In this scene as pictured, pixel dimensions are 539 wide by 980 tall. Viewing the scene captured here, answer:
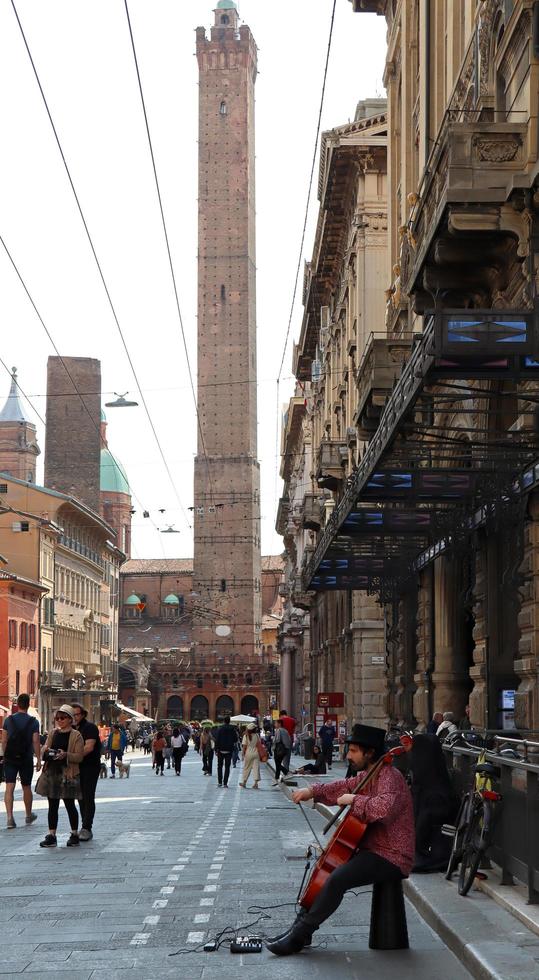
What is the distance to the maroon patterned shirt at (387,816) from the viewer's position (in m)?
8.86

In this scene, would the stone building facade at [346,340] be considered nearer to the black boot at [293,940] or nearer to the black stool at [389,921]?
the black stool at [389,921]

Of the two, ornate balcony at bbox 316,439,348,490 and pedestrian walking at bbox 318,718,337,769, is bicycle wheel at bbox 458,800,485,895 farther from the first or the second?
ornate balcony at bbox 316,439,348,490

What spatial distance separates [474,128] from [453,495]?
17.8 feet

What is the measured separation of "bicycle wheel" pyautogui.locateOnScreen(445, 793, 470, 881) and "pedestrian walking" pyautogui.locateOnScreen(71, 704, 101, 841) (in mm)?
5955

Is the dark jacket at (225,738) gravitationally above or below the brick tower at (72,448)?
below

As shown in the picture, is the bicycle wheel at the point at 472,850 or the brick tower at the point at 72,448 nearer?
the bicycle wheel at the point at 472,850

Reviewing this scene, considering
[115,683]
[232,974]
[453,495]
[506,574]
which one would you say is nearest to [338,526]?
[453,495]

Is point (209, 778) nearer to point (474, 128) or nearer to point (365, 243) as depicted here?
point (365, 243)

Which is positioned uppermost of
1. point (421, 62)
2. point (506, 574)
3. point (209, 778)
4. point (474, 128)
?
point (421, 62)

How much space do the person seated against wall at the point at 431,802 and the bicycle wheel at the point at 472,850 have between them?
1242mm

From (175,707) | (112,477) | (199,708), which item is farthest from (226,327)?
(112,477)

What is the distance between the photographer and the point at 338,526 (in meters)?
24.8

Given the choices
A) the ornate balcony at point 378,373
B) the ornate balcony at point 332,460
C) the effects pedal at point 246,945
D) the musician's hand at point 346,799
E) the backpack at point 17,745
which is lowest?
the effects pedal at point 246,945

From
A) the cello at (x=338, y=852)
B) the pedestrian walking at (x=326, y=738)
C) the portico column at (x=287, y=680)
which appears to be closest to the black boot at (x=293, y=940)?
Result: the cello at (x=338, y=852)
